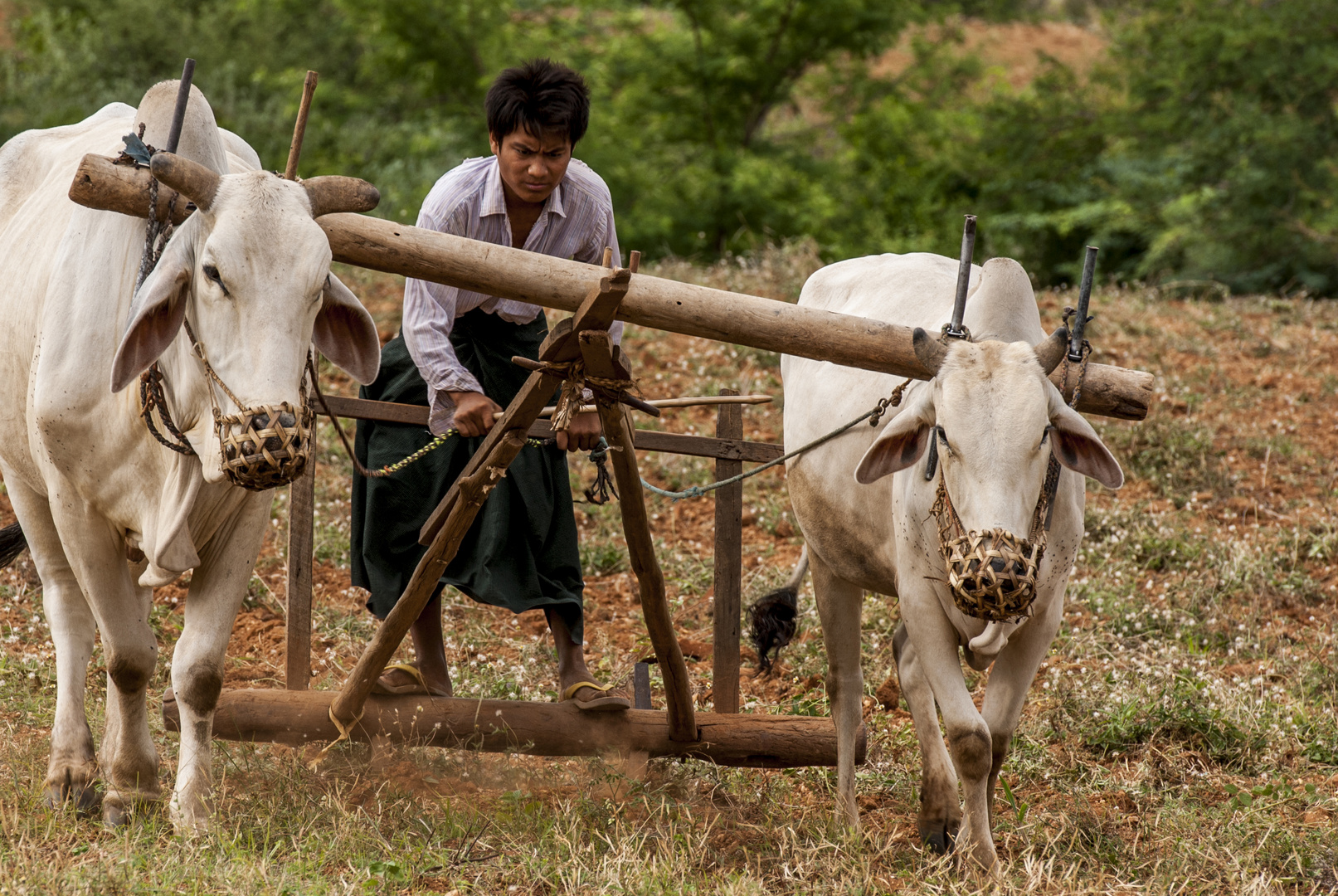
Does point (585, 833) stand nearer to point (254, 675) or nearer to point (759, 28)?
point (254, 675)

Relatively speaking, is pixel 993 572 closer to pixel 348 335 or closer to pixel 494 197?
pixel 348 335

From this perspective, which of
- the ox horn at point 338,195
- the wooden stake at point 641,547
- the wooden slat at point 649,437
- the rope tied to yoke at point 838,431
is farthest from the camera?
the wooden slat at point 649,437

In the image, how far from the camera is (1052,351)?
135 inches

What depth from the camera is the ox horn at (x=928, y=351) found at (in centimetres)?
337

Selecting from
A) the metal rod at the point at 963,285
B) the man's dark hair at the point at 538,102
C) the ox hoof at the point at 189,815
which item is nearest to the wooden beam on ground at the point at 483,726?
the ox hoof at the point at 189,815

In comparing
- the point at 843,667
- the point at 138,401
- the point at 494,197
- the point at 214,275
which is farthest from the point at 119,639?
the point at 843,667

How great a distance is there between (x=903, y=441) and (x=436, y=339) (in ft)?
4.50

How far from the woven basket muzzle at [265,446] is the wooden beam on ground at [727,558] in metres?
1.92

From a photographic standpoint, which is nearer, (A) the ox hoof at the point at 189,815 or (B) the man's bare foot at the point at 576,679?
(A) the ox hoof at the point at 189,815

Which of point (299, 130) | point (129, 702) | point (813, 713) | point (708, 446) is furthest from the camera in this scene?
point (813, 713)

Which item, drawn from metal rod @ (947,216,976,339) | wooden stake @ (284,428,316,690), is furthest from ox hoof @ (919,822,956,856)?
wooden stake @ (284,428,316,690)

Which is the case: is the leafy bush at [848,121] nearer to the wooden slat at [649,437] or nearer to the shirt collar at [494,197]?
the wooden slat at [649,437]

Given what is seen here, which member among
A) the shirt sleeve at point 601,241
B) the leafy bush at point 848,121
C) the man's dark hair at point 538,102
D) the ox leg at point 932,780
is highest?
the leafy bush at point 848,121

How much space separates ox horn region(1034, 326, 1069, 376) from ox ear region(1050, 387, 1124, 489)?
74 mm
